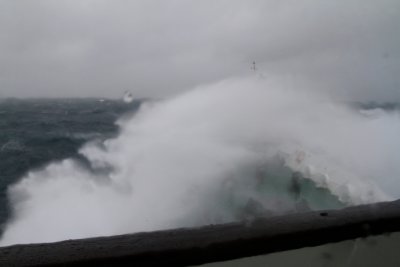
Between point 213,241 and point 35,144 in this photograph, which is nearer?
point 213,241

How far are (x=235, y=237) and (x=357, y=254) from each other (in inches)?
20.0

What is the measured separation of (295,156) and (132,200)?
6.95m

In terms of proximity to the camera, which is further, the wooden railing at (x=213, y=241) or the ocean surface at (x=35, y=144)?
the ocean surface at (x=35, y=144)

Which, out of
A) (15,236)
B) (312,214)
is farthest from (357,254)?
(15,236)

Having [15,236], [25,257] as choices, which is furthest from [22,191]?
[25,257]

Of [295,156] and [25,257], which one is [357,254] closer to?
[25,257]

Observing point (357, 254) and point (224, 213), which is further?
point (224, 213)

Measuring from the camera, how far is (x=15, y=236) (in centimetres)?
1095

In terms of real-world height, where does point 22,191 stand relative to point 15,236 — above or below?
above

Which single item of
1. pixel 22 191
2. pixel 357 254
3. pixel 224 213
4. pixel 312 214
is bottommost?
pixel 224 213

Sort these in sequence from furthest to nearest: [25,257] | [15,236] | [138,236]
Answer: [15,236], [138,236], [25,257]

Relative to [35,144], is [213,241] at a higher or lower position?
lower

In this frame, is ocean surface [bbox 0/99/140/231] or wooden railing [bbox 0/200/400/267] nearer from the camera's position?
wooden railing [bbox 0/200/400/267]

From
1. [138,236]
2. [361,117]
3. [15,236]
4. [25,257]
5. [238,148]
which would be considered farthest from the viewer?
[361,117]
